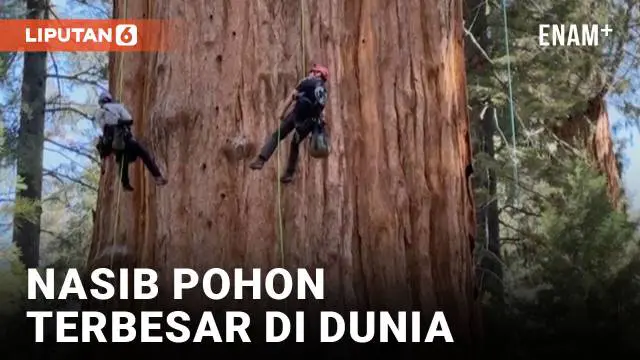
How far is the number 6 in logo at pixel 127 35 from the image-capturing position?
135 cm

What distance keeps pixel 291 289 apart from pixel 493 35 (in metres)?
4.08

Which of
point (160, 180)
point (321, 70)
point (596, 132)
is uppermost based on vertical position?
point (596, 132)

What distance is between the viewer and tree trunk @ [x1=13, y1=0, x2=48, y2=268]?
331 centimetres

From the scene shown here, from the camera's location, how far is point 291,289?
1.25 metres

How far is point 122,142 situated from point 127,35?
0.17 m

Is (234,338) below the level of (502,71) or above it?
below

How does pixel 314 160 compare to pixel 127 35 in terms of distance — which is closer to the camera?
pixel 314 160

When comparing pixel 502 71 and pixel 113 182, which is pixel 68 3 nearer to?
pixel 113 182

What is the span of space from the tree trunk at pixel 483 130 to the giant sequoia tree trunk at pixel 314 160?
11.5ft

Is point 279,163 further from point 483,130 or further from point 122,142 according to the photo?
point 483,130

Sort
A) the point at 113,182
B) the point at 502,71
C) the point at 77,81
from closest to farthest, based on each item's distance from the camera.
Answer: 1. the point at 113,182
2. the point at 77,81
3. the point at 502,71

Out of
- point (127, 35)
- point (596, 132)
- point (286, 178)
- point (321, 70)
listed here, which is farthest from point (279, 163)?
point (596, 132)

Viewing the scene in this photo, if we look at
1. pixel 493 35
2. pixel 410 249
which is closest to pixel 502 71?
pixel 493 35

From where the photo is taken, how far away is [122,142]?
1.29 metres
